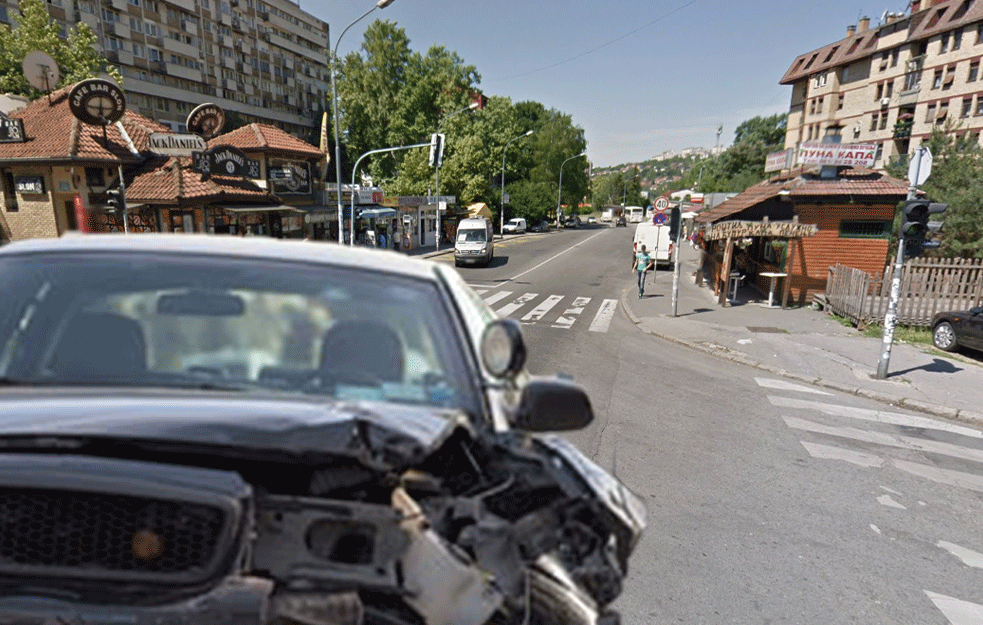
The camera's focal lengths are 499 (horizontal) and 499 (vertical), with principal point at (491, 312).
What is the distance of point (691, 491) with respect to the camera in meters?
4.87

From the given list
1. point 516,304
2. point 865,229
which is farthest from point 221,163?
point 865,229

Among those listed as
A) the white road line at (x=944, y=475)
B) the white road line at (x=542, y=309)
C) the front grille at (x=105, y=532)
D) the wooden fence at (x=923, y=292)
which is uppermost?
the front grille at (x=105, y=532)

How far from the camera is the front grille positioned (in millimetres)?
1469

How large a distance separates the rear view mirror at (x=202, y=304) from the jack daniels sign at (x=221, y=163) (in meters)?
20.6

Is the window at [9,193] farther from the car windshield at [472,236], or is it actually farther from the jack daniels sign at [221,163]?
the car windshield at [472,236]

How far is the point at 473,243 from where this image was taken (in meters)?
25.5

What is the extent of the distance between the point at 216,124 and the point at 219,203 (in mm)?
5302

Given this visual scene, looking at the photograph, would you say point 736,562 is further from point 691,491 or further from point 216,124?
point 216,124

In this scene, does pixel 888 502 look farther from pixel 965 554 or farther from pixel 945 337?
pixel 945 337

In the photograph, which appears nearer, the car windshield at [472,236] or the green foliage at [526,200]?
the car windshield at [472,236]

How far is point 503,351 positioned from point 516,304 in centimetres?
1421

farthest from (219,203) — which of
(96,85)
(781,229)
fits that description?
(781,229)

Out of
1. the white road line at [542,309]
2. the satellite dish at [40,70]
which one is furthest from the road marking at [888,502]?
the satellite dish at [40,70]

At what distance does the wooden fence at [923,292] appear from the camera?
12.3m
